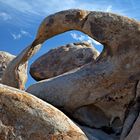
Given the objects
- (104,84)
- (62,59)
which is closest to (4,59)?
(62,59)

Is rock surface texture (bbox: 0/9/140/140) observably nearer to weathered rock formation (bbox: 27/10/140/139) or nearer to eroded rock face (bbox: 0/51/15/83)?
weathered rock formation (bbox: 27/10/140/139)

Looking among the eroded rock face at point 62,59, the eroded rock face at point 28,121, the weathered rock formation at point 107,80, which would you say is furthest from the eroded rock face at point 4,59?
the eroded rock face at point 28,121

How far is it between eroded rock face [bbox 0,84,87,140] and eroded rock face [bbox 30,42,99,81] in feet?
28.4

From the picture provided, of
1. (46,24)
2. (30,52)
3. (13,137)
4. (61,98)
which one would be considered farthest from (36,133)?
(30,52)

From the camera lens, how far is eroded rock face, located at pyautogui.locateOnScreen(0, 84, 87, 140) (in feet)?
19.2

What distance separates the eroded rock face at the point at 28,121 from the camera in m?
5.86

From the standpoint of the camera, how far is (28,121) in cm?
595

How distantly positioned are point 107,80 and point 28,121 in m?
2.70

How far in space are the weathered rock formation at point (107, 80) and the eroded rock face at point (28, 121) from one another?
219 centimetres

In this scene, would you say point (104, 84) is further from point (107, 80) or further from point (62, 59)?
point (62, 59)

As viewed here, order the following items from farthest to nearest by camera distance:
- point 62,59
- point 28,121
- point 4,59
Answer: point 4,59, point 62,59, point 28,121

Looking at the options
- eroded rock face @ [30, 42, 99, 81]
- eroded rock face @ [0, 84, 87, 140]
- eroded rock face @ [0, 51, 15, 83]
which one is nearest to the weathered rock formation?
eroded rock face @ [0, 84, 87, 140]

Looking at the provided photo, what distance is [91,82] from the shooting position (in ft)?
27.3

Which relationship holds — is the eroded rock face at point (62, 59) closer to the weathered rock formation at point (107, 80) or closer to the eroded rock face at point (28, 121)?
the weathered rock formation at point (107, 80)
